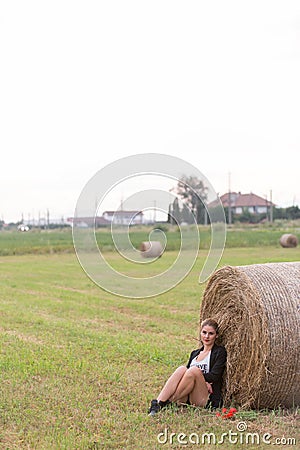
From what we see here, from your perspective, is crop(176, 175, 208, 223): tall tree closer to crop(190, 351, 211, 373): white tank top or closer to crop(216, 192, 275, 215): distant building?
crop(190, 351, 211, 373): white tank top

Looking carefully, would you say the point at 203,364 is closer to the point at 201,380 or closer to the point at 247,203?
the point at 201,380

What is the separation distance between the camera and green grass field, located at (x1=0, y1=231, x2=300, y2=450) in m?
5.38

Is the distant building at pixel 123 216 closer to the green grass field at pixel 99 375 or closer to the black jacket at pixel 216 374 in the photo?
the green grass field at pixel 99 375

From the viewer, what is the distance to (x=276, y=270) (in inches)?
251

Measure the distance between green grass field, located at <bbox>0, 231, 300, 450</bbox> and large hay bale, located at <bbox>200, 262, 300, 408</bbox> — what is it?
0.23 m

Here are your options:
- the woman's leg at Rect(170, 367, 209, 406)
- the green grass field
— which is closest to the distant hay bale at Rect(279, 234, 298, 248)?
the green grass field

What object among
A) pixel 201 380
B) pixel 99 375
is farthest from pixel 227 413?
pixel 99 375

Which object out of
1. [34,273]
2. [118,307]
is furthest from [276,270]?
[34,273]

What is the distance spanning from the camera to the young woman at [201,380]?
598 centimetres

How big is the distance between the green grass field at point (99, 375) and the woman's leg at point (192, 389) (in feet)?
0.43

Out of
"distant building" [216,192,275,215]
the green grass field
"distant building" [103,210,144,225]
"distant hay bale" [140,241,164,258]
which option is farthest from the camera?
"distant building" [216,192,275,215]

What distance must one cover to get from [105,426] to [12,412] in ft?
3.33

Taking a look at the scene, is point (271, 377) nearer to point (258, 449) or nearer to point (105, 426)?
point (258, 449)

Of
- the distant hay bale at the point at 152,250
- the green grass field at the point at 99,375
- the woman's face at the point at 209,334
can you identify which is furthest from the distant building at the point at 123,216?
the woman's face at the point at 209,334
